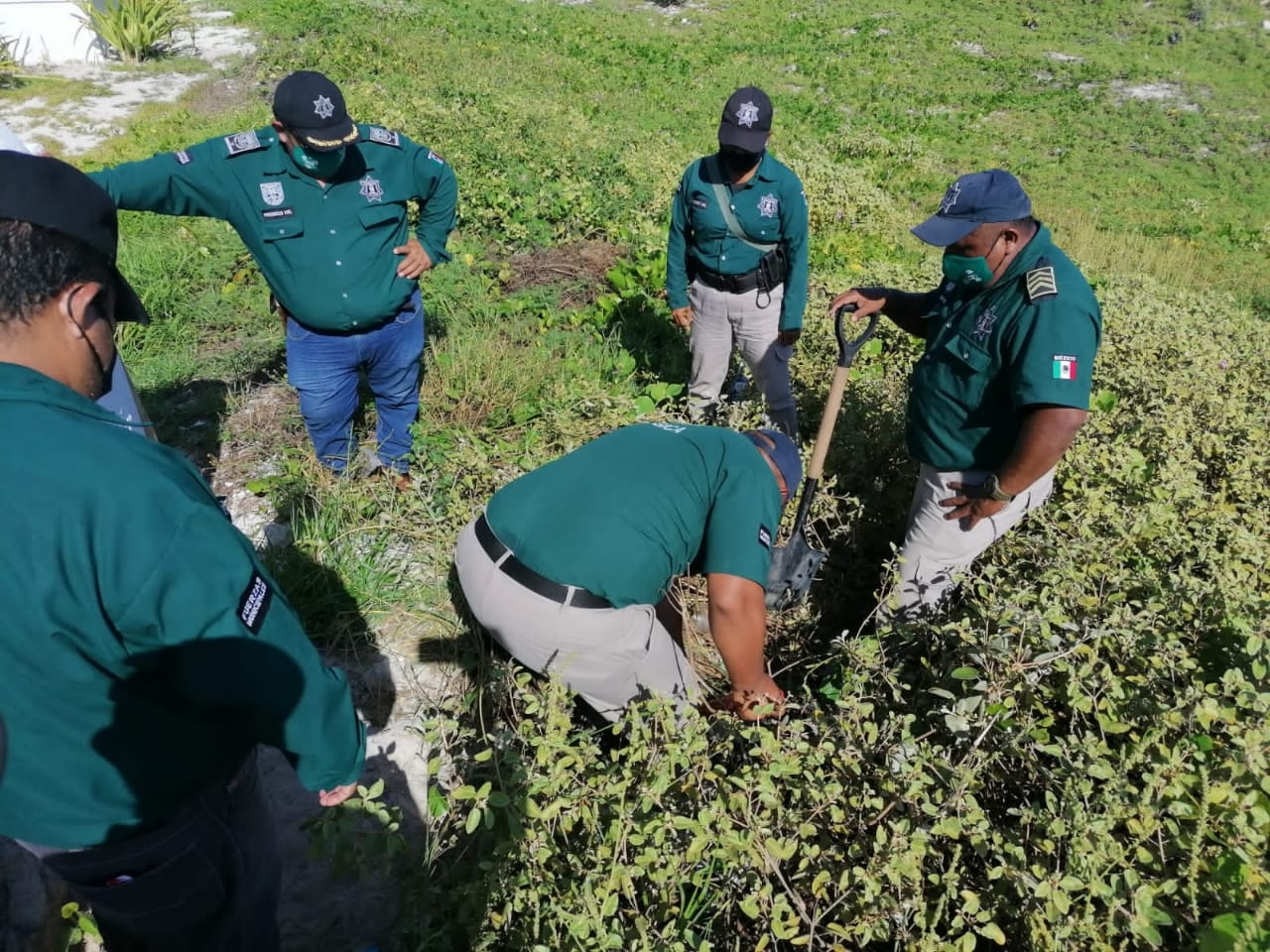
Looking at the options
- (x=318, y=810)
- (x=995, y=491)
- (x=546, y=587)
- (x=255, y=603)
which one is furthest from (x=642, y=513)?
(x=318, y=810)

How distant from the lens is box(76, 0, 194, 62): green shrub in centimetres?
1227

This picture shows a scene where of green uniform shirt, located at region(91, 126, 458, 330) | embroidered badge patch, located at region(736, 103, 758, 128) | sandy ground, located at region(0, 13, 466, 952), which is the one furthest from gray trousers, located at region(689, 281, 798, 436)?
sandy ground, located at region(0, 13, 466, 952)

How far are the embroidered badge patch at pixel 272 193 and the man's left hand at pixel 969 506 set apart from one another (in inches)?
120

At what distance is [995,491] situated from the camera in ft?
9.39

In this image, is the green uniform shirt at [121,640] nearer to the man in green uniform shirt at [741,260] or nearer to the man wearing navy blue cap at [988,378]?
the man wearing navy blue cap at [988,378]

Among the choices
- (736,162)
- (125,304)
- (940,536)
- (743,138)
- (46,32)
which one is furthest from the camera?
(46,32)

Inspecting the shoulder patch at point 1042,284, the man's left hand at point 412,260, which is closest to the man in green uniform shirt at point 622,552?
the shoulder patch at point 1042,284

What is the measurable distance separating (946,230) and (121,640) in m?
2.74

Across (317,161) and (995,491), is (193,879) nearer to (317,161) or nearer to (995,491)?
(995,491)

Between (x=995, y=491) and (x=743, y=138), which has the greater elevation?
(x=743, y=138)

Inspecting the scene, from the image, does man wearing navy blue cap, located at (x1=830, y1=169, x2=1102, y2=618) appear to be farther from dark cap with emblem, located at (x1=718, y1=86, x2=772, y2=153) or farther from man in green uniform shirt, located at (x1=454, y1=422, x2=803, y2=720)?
dark cap with emblem, located at (x1=718, y1=86, x2=772, y2=153)

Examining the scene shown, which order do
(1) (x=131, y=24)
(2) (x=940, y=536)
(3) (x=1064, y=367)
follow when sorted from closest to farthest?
(3) (x=1064, y=367)
(2) (x=940, y=536)
(1) (x=131, y=24)

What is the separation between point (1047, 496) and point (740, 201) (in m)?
2.19

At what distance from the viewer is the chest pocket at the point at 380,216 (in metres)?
3.62
